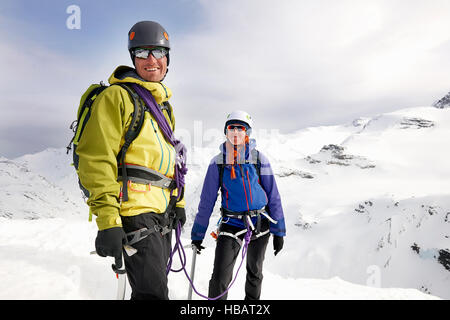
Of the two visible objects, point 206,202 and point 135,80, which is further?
point 206,202

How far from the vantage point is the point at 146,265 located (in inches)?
95.7

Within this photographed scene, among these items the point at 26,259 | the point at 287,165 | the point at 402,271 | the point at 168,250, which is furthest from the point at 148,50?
the point at 287,165

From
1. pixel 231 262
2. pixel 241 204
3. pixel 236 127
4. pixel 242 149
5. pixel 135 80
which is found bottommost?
pixel 231 262

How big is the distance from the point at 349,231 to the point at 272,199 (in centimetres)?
6205

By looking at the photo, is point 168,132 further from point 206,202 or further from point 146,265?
point 206,202

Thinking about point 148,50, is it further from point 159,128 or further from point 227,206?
point 227,206

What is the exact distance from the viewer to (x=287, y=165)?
115125 millimetres

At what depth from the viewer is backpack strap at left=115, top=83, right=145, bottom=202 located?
248cm

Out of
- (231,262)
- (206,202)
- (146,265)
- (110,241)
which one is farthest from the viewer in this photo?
(206,202)

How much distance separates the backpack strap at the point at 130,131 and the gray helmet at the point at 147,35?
2.17 feet

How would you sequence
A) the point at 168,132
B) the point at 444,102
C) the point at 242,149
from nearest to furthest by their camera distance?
the point at 168,132, the point at 242,149, the point at 444,102

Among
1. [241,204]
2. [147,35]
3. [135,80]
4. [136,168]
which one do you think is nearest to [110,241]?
[136,168]

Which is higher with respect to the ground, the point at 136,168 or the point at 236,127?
the point at 236,127

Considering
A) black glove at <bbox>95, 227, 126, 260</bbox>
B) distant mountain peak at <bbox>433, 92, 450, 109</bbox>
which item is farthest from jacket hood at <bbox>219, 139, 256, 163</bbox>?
distant mountain peak at <bbox>433, 92, 450, 109</bbox>
